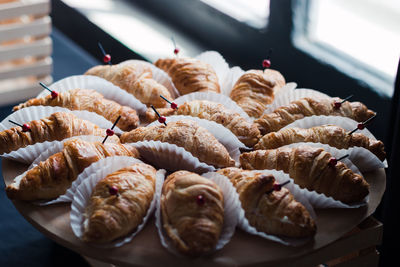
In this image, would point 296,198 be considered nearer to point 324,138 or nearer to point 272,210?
point 272,210

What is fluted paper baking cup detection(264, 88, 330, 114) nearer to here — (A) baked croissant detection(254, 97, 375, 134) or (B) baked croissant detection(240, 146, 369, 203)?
(A) baked croissant detection(254, 97, 375, 134)

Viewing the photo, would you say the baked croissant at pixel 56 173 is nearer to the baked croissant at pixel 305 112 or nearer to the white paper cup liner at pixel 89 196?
the white paper cup liner at pixel 89 196

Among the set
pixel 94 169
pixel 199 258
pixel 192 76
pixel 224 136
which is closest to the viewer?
pixel 199 258

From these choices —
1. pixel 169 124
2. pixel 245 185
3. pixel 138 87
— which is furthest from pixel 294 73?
pixel 245 185

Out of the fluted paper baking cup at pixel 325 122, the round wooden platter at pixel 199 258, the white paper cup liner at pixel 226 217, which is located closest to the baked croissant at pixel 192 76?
the fluted paper baking cup at pixel 325 122

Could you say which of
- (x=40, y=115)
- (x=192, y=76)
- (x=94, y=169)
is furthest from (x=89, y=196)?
(x=192, y=76)

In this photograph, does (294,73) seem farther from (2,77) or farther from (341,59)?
(2,77)
